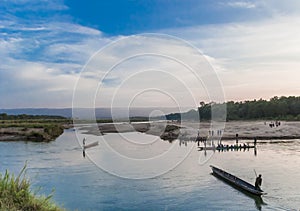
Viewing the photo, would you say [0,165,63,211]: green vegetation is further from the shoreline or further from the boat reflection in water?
the shoreline

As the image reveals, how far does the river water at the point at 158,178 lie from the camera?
16.1m

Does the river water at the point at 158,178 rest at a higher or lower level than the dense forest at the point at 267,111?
lower

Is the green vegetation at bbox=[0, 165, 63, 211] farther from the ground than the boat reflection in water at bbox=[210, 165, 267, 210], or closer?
farther from the ground

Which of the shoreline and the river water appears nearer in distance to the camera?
the river water

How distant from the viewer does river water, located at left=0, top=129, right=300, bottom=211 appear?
16.1 m

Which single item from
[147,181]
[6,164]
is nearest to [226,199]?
[147,181]

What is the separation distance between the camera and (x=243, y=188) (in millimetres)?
18406

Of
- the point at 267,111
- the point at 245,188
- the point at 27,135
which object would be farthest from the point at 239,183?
the point at 267,111

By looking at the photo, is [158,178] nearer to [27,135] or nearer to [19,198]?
[19,198]

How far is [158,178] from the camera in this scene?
21.8 m

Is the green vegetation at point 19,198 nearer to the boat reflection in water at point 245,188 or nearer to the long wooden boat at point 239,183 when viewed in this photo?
the boat reflection in water at point 245,188

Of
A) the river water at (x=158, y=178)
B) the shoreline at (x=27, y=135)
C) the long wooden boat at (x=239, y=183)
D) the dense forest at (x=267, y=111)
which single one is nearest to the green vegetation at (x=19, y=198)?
the river water at (x=158, y=178)

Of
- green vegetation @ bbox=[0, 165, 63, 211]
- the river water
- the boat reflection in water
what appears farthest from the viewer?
the boat reflection in water

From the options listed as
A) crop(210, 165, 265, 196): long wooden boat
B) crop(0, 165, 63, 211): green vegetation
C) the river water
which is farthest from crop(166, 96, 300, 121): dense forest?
crop(0, 165, 63, 211): green vegetation
